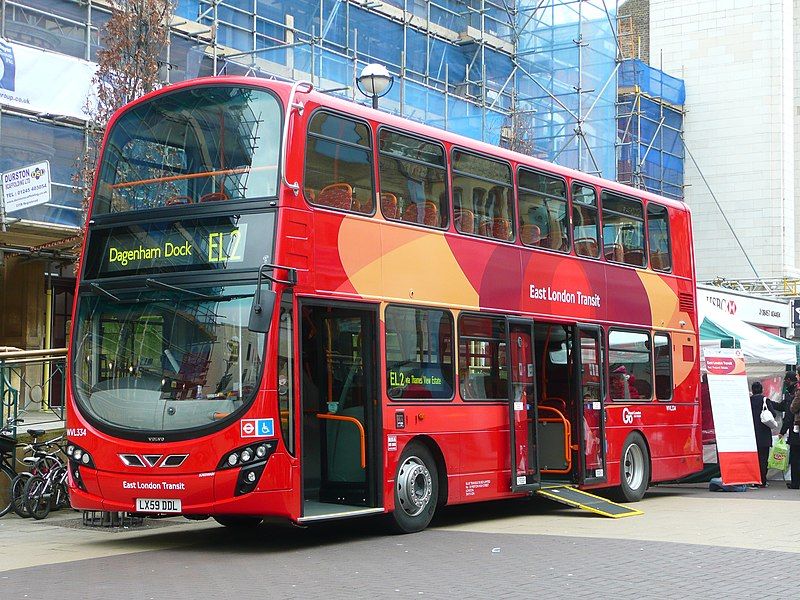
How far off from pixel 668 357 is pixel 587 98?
19587 mm

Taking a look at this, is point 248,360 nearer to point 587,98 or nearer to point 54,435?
point 54,435

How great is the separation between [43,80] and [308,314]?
10.5 metres

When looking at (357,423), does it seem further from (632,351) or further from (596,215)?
(632,351)

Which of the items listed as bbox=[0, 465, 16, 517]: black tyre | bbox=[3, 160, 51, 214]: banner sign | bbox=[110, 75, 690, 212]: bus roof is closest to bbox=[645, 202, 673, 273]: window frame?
bbox=[110, 75, 690, 212]: bus roof

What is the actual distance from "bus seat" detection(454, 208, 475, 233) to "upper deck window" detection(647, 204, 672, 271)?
5.04m

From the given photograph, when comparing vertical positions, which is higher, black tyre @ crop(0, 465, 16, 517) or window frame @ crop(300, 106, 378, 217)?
window frame @ crop(300, 106, 378, 217)

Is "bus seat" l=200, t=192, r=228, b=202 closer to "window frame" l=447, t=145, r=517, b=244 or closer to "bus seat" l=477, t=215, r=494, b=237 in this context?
"window frame" l=447, t=145, r=517, b=244

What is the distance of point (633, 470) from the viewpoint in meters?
18.1

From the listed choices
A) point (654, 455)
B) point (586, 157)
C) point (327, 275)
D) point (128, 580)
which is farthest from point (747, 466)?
point (586, 157)

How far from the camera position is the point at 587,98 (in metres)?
37.3

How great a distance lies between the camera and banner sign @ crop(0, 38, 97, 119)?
20.7m

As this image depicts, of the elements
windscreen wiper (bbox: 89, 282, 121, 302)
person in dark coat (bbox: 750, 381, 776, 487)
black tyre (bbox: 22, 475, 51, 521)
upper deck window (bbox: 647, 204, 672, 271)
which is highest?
upper deck window (bbox: 647, 204, 672, 271)

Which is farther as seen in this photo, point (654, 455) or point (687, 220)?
point (687, 220)

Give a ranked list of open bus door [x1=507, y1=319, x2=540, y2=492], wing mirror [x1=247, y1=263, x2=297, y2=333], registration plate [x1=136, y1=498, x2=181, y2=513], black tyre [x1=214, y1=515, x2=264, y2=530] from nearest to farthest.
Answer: wing mirror [x1=247, y1=263, x2=297, y2=333] → registration plate [x1=136, y1=498, x2=181, y2=513] → black tyre [x1=214, y1=515, x2=264, y2=530] → open bus door [x1=507, y1=319, x2=540, y2=492]
